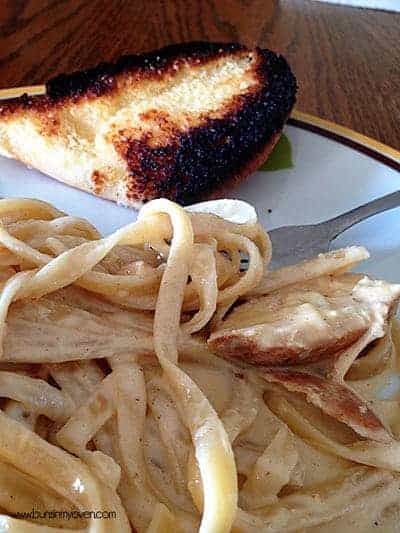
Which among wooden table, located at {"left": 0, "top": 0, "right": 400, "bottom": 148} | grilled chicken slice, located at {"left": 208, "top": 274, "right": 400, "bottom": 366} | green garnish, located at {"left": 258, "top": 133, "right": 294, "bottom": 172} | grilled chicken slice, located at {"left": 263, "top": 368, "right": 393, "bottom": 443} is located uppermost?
grilled chicken slice, located at {"left": 208, "top": 274, "right": 400, "bottom": 366}

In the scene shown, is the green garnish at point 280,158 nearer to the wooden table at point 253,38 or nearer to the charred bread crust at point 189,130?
the charred bread crust at point 189,130

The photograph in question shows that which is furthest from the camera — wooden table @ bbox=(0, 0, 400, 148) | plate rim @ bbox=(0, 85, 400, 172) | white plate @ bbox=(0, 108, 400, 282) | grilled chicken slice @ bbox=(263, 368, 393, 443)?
wooden table @ bbox=(0, 0, 400, 148)

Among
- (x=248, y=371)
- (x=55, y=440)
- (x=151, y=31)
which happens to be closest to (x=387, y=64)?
(x=151, y=31)

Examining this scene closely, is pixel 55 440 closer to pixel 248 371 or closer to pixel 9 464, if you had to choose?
pixel 9 464

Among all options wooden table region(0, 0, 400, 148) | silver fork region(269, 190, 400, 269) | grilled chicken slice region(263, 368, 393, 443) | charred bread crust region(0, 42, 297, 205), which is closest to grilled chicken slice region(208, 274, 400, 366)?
grilled chicken slice region(263, 368, 393, 443)

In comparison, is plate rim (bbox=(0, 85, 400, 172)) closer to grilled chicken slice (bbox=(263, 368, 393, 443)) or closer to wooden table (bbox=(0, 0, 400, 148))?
wooden table (bbox=(0, 0, 400, 148))

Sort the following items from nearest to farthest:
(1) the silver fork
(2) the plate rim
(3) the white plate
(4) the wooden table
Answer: (1) the silver fork < (3) the white plate < (2) the plate rim < (4) the wooden table

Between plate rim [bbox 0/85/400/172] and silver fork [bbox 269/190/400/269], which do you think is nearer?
silver fork [bbox 269/190/400/269]

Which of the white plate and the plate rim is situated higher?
the plate rim
